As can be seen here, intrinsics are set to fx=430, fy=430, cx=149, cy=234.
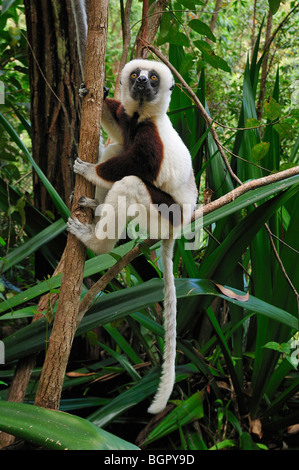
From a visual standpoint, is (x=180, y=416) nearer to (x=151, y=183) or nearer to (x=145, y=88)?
(x=151, y=183)

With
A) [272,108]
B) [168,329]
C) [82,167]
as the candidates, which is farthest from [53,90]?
[168,329]

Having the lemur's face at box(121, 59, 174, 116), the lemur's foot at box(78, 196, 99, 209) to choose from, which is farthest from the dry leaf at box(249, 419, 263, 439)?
the lemur's face at box(121, 59, 174, 116)

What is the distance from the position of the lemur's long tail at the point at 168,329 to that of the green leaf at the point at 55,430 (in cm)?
55

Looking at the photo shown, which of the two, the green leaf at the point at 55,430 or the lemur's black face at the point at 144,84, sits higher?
the lemur's black face at the point at 144,84

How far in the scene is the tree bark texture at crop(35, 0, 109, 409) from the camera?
1.62m

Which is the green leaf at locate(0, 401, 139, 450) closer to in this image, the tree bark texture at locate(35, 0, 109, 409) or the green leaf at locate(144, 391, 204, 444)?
the tree bark texture at locate(35, 0, 109, 409)

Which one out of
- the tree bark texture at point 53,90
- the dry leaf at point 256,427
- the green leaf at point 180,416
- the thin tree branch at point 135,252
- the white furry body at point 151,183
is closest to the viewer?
the thin tree branch at point 135,252

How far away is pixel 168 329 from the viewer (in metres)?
2.00

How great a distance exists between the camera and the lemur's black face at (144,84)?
219cm

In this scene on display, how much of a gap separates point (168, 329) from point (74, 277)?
59 centimetres

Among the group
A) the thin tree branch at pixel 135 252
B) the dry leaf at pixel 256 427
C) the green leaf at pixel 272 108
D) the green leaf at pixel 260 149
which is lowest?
the dry leaf at pixel 256 427

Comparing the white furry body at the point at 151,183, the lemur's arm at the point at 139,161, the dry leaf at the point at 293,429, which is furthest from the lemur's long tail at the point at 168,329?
the dry leaf at the point at 293,429

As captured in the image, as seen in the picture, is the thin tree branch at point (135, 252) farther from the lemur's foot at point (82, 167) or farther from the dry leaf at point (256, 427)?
the dry leaf at point (256, 427)

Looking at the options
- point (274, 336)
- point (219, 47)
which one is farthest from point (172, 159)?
point (219, 47)
